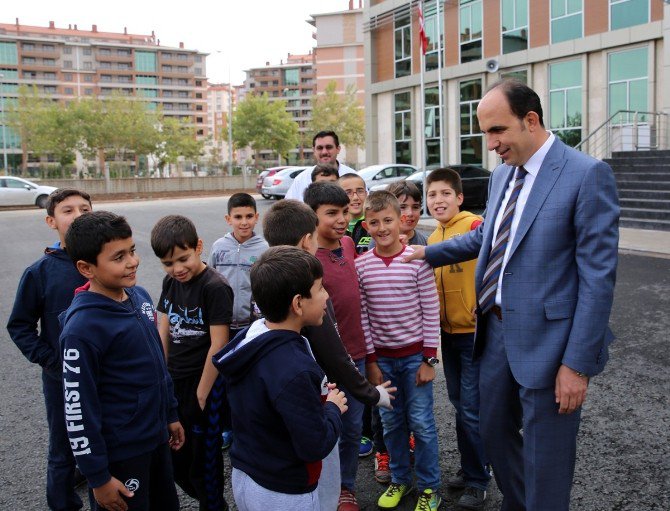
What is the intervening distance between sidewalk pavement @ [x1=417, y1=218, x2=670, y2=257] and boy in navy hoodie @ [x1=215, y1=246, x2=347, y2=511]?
10560 mm

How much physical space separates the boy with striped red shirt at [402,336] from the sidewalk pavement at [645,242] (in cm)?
931

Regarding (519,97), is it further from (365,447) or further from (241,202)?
(365,447)

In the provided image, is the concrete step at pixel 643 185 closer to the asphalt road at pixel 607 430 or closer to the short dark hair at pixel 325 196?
the asphalt road at pixel 607 430

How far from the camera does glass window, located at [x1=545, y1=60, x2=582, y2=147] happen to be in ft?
77.4

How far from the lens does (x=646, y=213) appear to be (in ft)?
48.9

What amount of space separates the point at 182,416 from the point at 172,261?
0.82 m

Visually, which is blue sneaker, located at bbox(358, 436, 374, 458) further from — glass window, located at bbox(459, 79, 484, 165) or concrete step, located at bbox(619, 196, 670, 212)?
glass window, located at bbox(459, 79, 484, 165)

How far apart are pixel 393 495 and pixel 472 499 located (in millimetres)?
425

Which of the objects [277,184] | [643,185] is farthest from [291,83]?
[643,185]

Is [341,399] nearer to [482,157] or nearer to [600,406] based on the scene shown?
[600,406]

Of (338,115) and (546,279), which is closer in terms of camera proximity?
(546,279)

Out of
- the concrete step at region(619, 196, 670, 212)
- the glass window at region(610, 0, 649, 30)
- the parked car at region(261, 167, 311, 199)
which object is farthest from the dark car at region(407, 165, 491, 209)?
the parked car at region(261, 167, 311, 199)

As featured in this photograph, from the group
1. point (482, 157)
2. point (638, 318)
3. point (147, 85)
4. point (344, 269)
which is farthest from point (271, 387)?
point (147, 85)

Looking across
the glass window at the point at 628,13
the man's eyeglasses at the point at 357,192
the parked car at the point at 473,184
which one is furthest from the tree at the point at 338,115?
the man's eyeglasses at the point at 357,192
